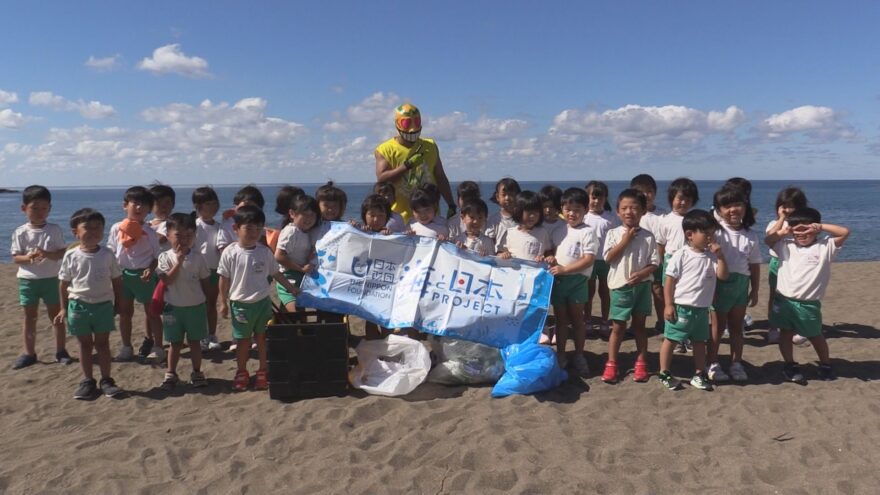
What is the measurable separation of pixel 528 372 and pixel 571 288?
1.13 meters

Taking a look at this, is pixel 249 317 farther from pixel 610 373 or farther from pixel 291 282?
pixel 610 373

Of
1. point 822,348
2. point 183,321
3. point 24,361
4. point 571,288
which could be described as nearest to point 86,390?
point 183,321

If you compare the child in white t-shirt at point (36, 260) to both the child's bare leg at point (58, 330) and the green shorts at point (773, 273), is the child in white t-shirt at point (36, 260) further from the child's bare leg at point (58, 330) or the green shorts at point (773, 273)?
the green shorts at point (773, 273)

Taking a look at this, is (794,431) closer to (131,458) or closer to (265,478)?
(265,478)

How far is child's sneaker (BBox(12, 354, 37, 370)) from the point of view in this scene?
6168mm

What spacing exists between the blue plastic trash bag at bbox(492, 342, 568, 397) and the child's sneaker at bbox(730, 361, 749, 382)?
74.0 inches

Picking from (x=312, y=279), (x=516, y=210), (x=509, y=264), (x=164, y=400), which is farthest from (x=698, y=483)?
(x=164, y=400)

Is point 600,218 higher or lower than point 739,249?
higher

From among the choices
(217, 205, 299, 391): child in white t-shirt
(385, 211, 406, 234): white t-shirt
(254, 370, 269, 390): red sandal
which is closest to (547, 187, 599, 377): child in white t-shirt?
(385, 211, 406, 234): white t-shirt

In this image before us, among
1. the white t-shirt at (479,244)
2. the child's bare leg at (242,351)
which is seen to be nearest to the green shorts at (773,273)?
the white t-shirt at (479,244)

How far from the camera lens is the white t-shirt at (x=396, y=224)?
6148mm

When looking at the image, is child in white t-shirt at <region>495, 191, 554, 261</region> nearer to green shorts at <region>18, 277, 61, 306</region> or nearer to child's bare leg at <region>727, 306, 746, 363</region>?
child's bare leg at <region>727, 306, 746, 363</region>

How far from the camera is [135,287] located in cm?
602

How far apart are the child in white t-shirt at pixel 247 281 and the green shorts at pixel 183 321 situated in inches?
13.9
